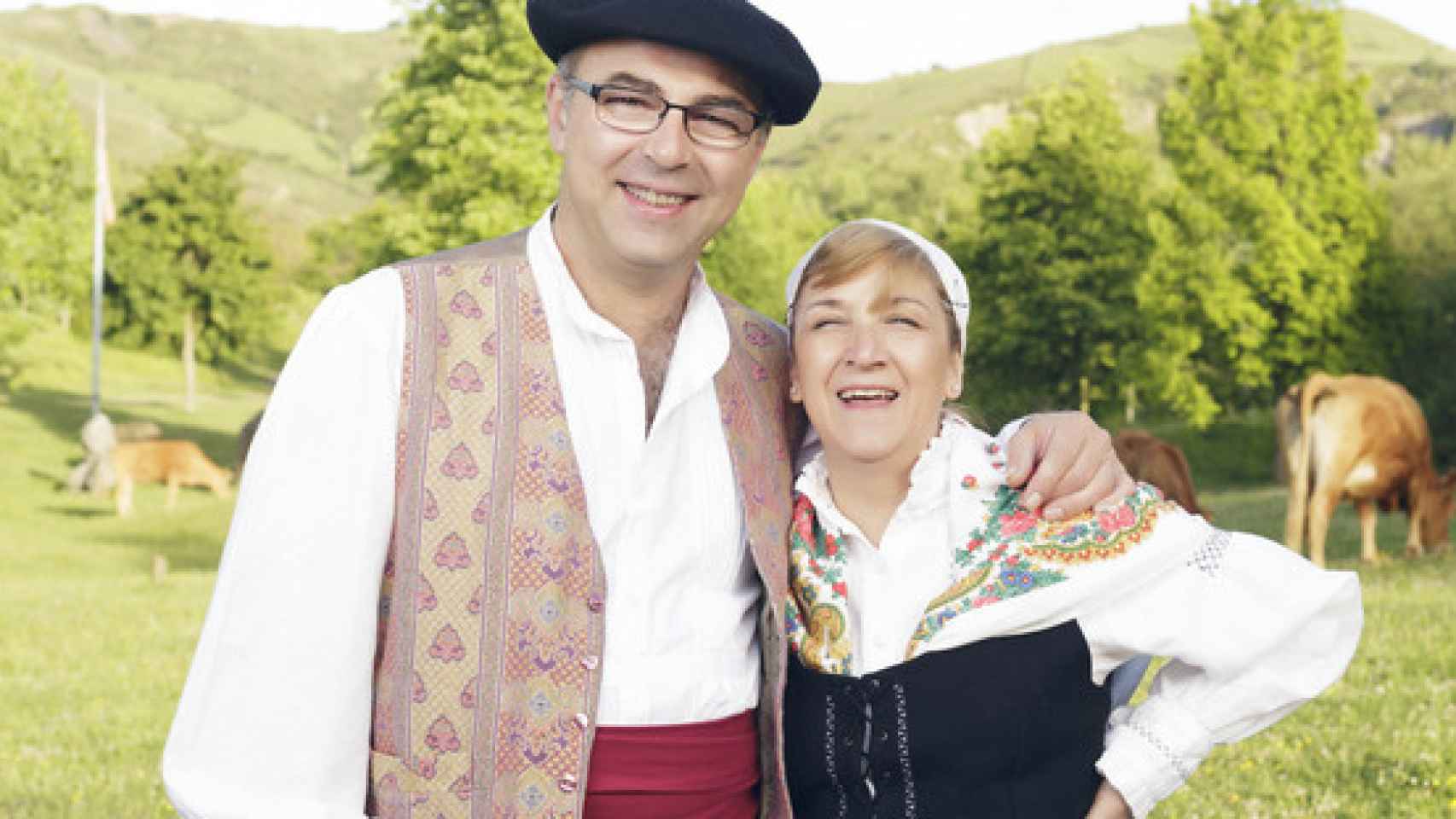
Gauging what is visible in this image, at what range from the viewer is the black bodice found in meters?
2.88

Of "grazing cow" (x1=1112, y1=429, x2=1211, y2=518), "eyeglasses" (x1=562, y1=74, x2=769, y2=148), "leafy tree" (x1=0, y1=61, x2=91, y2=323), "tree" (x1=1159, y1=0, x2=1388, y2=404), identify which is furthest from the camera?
"leafy tree" (x1=0, y1=61, x2=91, y2=323)

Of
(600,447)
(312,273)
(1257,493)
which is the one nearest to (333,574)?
(600,447)

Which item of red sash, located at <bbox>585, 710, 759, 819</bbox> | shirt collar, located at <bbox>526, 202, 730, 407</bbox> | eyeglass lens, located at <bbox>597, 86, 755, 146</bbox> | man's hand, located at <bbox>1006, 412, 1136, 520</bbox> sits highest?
eyeglass lens, located at <bbox>597, 86, 755, 146</bbox>

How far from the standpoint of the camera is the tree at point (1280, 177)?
2894 cm

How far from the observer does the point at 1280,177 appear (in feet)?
97.7

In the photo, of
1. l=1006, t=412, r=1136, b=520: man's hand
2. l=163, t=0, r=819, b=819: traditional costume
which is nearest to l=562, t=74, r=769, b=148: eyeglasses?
l=163, t=0, r=819, b=819: traditional costume

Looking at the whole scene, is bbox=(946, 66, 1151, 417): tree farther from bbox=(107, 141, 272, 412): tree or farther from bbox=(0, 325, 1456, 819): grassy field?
bbox=(107, 141, 272, 412): tree

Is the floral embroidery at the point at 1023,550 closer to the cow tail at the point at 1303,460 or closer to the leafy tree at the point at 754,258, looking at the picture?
the cow tail at the point at 1303,460

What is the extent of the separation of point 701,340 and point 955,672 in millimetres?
895

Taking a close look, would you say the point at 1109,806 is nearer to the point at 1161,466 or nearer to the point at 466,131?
the point at 1161,466

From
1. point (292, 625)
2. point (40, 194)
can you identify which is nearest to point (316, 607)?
point (292, 625)

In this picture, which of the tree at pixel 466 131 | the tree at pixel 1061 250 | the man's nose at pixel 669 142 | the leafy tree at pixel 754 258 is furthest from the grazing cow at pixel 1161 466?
the leafy tree at pixel 754 258

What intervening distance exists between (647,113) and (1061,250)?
30970mm

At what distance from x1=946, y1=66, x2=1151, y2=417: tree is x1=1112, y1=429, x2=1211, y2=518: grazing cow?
16.4 meters
